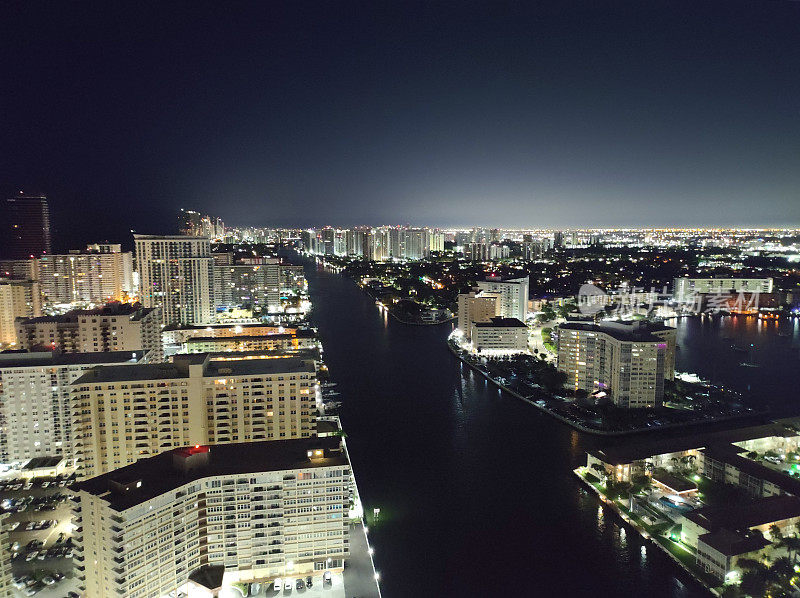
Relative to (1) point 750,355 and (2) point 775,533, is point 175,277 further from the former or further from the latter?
(1) point 750,355

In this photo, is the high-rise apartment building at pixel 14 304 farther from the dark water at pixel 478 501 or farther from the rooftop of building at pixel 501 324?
the rooftop of building at pixel 501 324

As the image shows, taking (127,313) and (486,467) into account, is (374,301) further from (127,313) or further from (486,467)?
(486,467)

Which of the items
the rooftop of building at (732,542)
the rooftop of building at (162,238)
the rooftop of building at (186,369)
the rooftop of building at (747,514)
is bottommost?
the rooftop of building at (732,542)

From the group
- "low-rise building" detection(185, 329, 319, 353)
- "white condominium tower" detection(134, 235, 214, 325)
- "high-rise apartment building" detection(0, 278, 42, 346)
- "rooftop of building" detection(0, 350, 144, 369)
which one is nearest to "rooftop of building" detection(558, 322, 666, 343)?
"low-rise building" detection(185, 329, 319, 353)

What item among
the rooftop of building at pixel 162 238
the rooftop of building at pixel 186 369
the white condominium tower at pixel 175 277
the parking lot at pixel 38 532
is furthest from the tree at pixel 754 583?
the rooftop of building at pixel 162 238

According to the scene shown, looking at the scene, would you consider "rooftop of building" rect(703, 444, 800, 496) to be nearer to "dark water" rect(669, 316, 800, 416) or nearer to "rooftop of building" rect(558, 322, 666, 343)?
"rooftop of building" rect(558, 322, 666, 343)

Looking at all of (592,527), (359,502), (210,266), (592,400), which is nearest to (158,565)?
(359,502)
